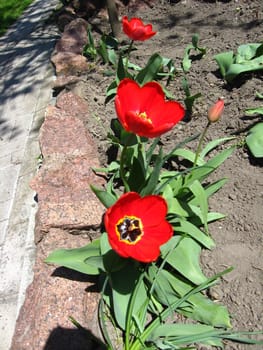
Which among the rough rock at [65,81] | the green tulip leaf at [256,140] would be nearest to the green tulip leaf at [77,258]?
the green tulip leaf at [256,140]

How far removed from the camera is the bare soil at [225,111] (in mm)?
1975

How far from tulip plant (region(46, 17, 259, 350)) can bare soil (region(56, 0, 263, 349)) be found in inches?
4.3

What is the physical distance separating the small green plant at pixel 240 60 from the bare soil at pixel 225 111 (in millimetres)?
97

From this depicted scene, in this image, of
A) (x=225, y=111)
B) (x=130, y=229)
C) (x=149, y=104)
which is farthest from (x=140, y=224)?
(x=225, y=111)

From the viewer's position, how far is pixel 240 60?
304cm

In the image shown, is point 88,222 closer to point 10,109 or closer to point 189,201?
point 189,201

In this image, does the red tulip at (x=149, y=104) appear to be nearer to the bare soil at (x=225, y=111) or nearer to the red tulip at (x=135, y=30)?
the bare soil at (x=225, y=111)

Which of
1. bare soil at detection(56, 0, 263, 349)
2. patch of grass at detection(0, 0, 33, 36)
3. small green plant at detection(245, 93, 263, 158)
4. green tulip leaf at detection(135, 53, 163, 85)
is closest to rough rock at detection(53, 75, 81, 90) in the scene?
bare soil at detection(56, 0, 263, 349)

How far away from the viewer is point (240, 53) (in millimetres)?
3113

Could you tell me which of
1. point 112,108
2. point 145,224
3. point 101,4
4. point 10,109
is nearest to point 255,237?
point 145,224

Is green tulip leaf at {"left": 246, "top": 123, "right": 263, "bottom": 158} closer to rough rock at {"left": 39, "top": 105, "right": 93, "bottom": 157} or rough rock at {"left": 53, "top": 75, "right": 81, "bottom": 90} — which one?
rough rock at {"left": 39, "top": 105, "right": 93, "bottom": 157}

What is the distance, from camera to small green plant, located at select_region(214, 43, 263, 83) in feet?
9.69

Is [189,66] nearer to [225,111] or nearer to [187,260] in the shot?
[225,111]

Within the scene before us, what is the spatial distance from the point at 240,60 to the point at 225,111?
457 mm
